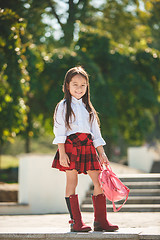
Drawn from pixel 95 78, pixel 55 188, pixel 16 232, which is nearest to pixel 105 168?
pixel 16 232

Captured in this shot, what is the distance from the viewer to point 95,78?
13500 millimetres

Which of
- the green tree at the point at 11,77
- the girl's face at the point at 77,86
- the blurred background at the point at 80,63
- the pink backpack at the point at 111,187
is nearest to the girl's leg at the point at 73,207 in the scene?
the pink backpack at the point at 111,187

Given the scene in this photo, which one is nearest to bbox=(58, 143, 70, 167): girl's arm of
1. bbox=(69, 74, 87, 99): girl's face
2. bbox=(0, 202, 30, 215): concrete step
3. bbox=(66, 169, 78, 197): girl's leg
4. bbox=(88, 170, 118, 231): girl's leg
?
bbox=(66, 169, 78, 197): girl's leg

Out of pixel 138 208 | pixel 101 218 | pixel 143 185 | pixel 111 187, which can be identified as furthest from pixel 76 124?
pixel 143 185

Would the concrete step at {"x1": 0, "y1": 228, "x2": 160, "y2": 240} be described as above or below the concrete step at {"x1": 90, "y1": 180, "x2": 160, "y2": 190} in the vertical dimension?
above

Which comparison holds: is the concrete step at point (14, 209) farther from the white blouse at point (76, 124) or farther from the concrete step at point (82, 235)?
the white blouse at point (76, 124)

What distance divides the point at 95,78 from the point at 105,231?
31.1 feet

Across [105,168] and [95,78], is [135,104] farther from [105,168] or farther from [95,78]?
[105,168]

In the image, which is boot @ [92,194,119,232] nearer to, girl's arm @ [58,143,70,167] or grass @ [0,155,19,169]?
girl's arm @ [58,143,70,167]

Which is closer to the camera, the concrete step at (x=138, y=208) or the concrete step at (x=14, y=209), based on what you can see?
the concrete step at (x=138, y=208)

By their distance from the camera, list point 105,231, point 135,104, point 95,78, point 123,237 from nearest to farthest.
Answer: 1. point 123,237
2. point 105,231
3. point 95,78
4. point 135,104

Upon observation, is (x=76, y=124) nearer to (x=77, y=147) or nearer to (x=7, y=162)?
(x=77, y=147)

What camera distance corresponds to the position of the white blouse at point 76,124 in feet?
14.5

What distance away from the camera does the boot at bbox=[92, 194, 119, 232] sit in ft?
14.3
